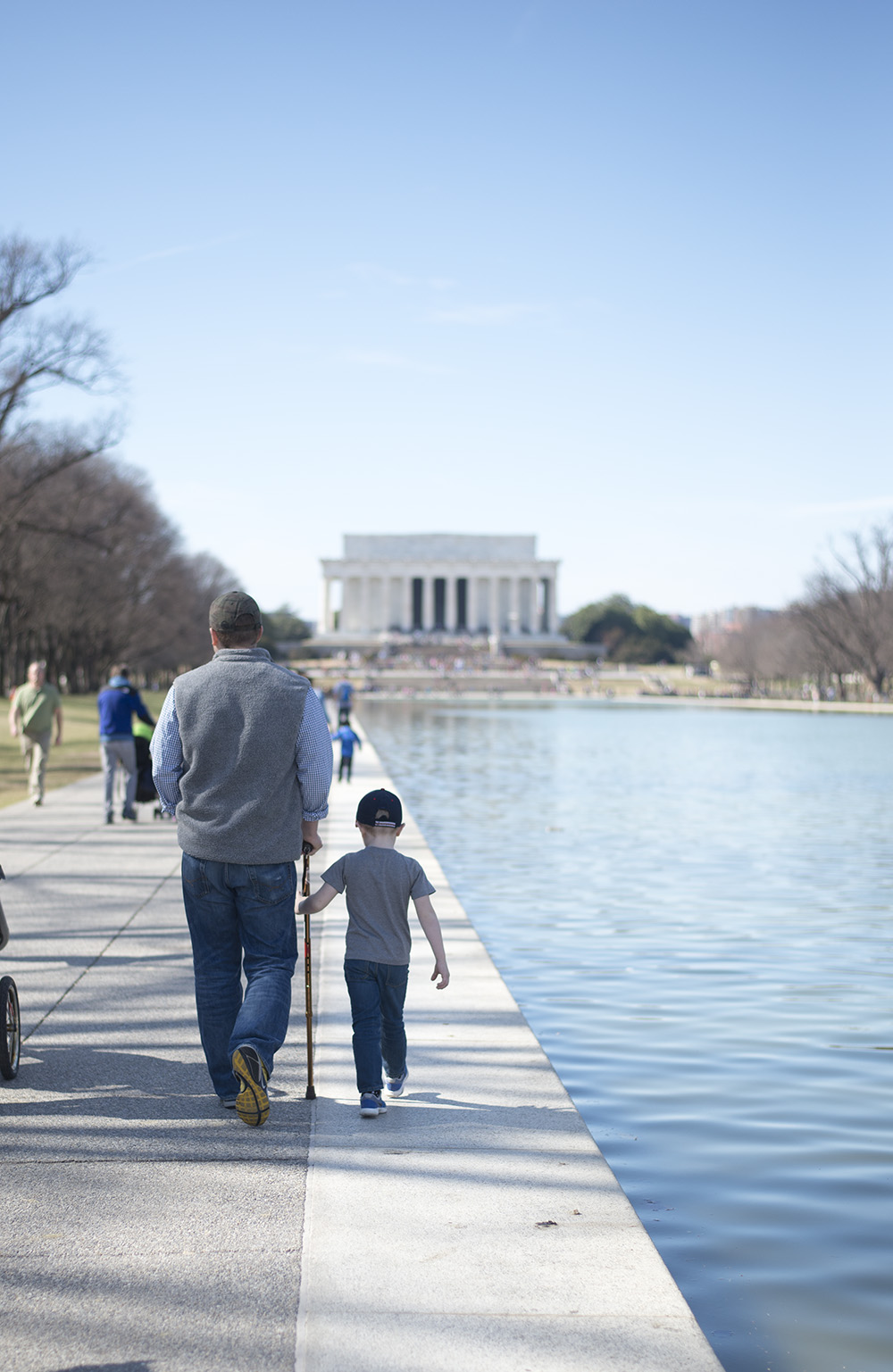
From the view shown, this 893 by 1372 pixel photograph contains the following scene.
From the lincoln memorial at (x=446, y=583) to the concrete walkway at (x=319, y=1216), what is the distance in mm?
146637

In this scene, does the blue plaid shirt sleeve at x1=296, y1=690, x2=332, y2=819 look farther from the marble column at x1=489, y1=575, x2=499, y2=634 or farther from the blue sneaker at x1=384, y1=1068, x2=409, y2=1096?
the marble column at x1=489, y1=575, x2=499, y2=634

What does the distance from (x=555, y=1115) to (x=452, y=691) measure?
85421 mm

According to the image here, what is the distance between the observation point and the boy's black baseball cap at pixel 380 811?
18.3 ft

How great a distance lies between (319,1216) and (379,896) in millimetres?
1443

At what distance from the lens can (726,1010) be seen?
9.15 m

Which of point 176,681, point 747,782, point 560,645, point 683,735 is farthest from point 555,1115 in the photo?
point 560,645

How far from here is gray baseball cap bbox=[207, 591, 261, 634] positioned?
5.48 m

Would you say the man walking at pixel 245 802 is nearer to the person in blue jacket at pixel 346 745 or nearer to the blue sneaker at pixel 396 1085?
the blue sneaker at pixel 396 1085

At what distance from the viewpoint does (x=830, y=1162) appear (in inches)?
249

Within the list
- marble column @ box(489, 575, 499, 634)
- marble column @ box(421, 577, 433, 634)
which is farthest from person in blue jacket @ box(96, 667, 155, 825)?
marble column @ box(421, 577, 433, 634)

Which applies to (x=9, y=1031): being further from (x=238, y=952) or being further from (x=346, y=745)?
(x=346, y=745)

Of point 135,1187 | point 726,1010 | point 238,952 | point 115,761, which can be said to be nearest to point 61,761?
point 115,761

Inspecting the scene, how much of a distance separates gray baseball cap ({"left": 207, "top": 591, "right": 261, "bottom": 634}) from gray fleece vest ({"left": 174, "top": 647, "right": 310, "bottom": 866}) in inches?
6.2

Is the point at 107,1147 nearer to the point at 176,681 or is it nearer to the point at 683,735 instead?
the point at 176,681
